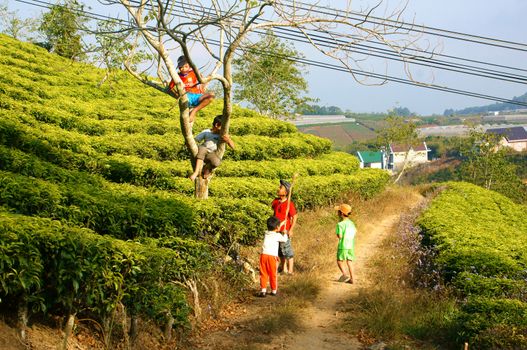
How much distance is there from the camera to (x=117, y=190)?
12.4 metres

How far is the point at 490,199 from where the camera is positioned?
77.5 feet

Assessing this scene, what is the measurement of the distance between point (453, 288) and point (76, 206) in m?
5.81

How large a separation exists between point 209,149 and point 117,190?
259 cm

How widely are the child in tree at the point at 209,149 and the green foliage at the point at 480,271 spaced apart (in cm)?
415

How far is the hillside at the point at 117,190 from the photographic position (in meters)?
6.68

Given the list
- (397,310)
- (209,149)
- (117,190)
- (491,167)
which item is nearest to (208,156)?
(209,149)

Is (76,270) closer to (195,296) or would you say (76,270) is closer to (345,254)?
(195,296)

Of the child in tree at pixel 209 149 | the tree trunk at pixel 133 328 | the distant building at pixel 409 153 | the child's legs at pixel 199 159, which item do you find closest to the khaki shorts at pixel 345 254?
the child in tree at pixel 209 149

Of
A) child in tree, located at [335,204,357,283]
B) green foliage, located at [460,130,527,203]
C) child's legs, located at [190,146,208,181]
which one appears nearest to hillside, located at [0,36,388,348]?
child's legs, located at [190,146,208,181]

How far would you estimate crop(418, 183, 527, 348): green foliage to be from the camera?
766 centimetres

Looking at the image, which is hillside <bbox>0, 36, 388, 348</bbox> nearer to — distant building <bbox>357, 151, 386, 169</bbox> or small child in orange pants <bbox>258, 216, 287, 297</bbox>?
small child in orange pants <bbox>258, 216, 287, 297</bbox>

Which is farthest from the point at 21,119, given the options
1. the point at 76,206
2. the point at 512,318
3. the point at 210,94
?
the point at 512,318

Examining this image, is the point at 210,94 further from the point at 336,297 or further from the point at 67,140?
the point at 67,140

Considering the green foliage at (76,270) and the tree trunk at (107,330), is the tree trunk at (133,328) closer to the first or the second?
the green foliage at (76,270)
